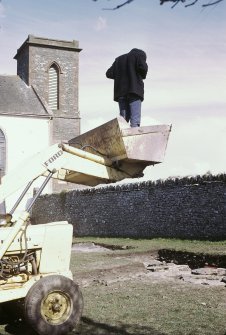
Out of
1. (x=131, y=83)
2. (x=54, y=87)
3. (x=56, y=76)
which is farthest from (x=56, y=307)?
(x=56, y=76)

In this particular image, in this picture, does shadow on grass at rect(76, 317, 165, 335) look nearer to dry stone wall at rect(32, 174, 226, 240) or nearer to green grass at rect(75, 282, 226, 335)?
green grass at rect(75, 282, 226, 335)

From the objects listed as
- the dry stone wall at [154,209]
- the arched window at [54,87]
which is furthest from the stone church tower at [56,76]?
the dry stone wall at [154,209]

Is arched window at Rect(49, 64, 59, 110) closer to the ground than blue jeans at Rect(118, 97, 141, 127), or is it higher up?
higher up

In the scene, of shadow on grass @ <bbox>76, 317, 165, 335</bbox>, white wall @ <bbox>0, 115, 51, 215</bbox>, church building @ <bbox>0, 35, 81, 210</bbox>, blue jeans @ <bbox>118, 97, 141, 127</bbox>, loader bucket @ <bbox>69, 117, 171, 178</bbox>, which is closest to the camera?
loader bucket @ <bbox>69, 117, 171, 178</bbox>

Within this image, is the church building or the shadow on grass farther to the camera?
the church building

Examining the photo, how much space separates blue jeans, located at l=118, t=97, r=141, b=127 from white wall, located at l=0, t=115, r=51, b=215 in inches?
1090

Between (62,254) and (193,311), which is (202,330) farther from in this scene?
(62,254)

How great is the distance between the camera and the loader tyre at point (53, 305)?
17.1 ft

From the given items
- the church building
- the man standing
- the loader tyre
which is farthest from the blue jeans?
the church building

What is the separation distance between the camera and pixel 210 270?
9.87 m

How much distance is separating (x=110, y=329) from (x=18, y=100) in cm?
3079

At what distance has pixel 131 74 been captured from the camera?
6180mm

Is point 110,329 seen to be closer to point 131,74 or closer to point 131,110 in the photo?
point 131,110

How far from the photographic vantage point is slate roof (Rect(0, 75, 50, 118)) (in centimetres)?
3369
